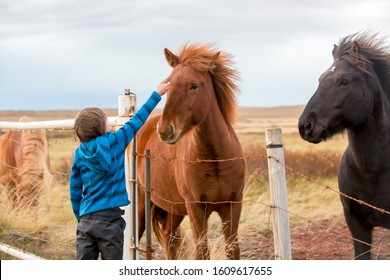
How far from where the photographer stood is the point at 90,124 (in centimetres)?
412

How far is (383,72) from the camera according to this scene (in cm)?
525

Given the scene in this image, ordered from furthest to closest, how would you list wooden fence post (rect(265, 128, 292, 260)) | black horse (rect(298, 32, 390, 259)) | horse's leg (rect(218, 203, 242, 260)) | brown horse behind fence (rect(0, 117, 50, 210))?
brown horse behind fence (rect(0, 117, 50, 210)) < horse's leg (rect(218, 203, 242, 260)) < black horse (rect(298, 32, 390, 259)) < wooden fence post (rect(265, 128, 292, 260))

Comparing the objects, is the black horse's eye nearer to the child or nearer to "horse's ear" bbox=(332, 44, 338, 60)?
"horse's ear" bbox=(332, 44, 338, 60)

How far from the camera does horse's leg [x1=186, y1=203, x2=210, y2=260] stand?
5.28 meters

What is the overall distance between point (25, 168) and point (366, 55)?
6138mm

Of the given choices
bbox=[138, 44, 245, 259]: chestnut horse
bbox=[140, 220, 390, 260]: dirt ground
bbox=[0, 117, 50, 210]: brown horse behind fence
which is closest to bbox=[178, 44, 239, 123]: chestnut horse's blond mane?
bbox=[138, 44, 245, 259]: chestnut horse

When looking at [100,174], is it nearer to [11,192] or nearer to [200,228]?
[200,228]

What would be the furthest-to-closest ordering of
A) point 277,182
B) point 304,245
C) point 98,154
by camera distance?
point 304,245 → point 98,154 → point 277,182

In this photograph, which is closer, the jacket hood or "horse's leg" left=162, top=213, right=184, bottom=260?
the jacket hood

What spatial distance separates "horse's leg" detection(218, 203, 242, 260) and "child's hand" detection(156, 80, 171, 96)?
1.16 metres

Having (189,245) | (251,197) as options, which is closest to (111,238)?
(189,245)

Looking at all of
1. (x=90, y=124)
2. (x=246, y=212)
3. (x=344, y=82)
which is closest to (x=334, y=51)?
(x=344, y=82)

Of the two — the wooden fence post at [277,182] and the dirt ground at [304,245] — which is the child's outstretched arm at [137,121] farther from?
Answer: the dirt ground at [304,245]

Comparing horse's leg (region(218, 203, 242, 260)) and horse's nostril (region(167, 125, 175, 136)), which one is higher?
horse's nostril (region(167, 125, 175, 136))
